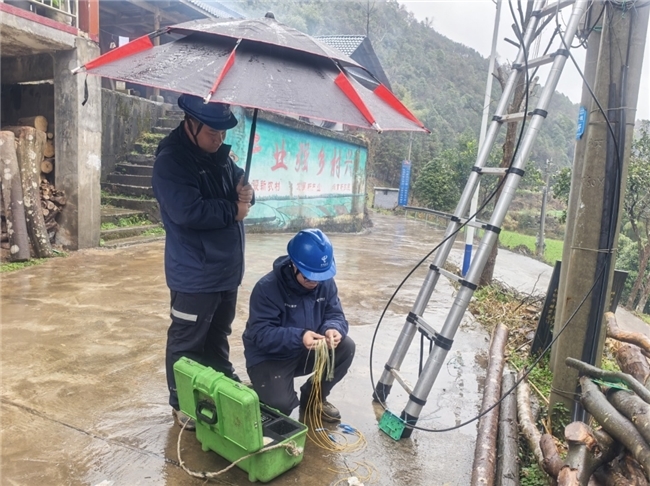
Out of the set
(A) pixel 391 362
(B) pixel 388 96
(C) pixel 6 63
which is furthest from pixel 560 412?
(C) pixel 6 63

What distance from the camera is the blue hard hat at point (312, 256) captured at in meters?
2.58

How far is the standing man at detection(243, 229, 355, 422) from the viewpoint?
2.58 m

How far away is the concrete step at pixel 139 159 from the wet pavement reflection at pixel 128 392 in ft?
15.2

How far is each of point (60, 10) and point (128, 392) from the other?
570 cm

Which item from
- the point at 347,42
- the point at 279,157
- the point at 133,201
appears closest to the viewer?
the point at 133,201

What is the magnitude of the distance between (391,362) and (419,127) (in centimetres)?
153

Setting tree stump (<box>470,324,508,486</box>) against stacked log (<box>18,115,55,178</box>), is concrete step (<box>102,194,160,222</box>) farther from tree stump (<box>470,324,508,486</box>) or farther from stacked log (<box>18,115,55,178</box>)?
tree stump (<box>470,324,508,486</box>)

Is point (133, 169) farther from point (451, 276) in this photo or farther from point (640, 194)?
point (640, 194)

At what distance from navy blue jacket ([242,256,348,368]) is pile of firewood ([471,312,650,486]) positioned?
1.09m

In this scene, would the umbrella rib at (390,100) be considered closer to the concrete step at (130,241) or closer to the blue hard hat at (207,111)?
the blue hard hat at (207,111)

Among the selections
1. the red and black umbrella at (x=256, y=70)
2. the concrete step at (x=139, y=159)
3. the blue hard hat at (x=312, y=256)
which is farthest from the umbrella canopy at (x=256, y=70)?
the concrete step at (x=139, y=159)

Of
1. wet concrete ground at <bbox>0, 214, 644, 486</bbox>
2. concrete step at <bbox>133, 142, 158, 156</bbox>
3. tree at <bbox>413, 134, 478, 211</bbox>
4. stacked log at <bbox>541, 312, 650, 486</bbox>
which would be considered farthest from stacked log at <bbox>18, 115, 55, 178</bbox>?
tree at <bbox>413, 134, 478, 211</bbox>

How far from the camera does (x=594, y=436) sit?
216 centimetres

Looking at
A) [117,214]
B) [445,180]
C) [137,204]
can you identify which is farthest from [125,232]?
[445,180]
